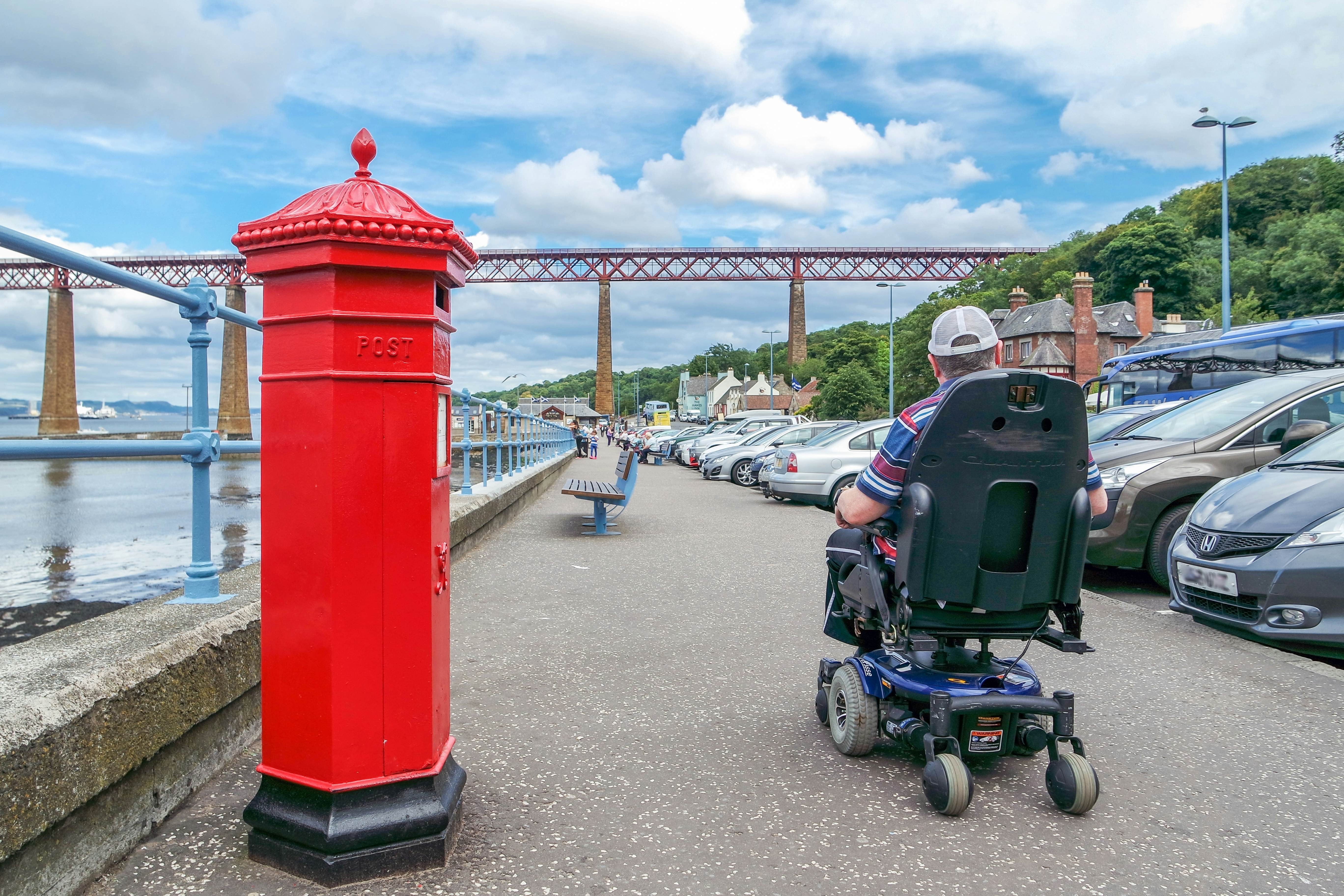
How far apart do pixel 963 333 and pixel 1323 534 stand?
303 cm

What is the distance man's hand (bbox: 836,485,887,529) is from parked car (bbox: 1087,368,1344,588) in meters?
4.36

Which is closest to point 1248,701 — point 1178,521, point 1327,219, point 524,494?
point 1178,521

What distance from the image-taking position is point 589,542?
390 inches

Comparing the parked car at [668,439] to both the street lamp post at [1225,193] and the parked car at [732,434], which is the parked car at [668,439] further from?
the street lamp post at [1225,193]

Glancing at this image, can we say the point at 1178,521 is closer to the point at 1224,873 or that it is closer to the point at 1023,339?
the point at 1224,873

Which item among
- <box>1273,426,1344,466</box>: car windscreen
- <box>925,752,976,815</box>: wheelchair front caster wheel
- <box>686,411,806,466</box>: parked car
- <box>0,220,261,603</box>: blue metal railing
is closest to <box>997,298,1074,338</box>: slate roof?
<box>686,411,806,466</box>: parked car

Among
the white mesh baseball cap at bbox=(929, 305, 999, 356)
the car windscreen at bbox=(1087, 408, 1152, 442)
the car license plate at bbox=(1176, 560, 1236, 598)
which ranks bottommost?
the car license plate at bbox=(1176, 560, 1236, 598)

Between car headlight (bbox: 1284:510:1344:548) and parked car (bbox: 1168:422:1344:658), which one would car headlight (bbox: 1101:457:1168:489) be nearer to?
parked car (bbox: 1168:422:1344:658)

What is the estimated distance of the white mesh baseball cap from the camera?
3.26 m

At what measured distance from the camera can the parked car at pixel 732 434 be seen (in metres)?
31.1

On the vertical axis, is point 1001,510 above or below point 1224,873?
above

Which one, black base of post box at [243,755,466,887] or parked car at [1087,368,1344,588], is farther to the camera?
parked car at [1087,368,1344,588]

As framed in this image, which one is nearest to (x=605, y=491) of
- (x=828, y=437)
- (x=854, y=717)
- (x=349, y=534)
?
(x=828, y=437)

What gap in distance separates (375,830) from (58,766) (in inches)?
30.1
